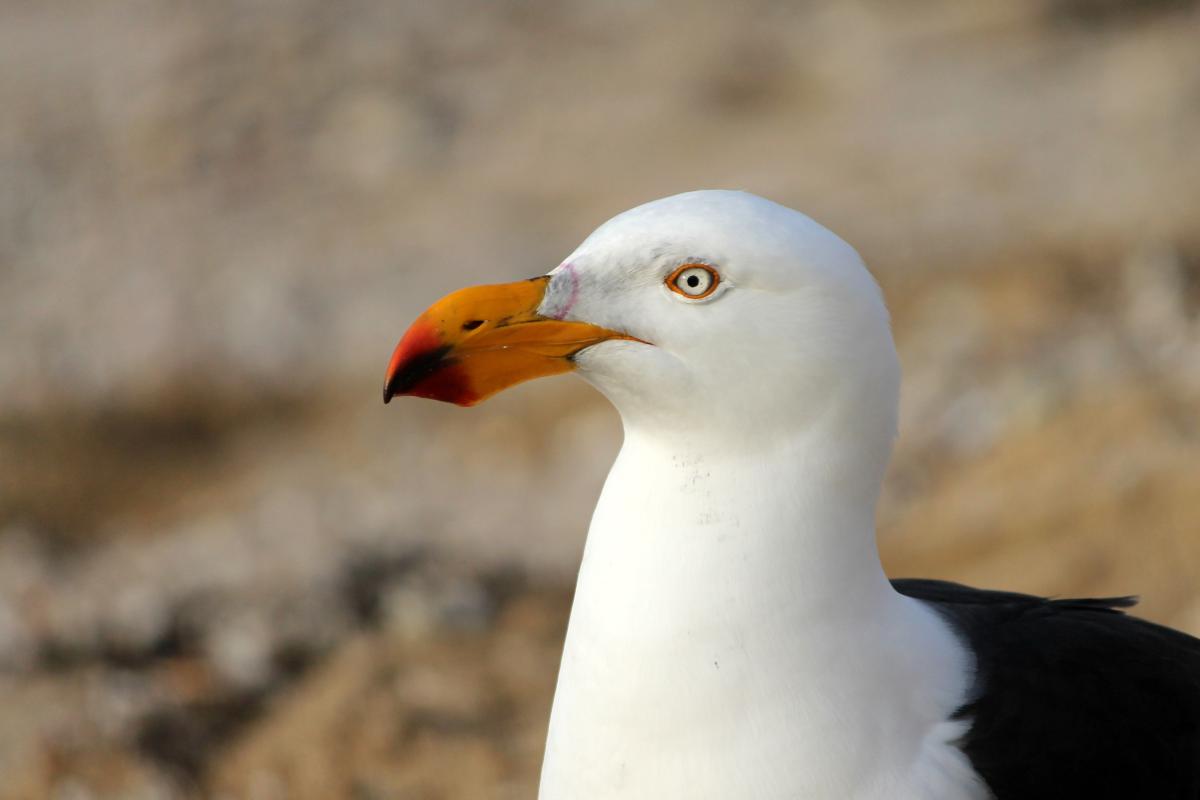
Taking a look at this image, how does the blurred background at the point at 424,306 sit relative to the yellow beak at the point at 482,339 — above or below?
above

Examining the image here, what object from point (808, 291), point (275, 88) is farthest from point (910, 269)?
point (808, 291)

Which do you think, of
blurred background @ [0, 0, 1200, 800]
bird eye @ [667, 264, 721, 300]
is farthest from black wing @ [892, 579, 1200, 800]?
blurred background @ [0, 0, 1200, 800]

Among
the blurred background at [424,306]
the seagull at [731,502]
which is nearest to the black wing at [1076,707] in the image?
the seagull at [731,502]

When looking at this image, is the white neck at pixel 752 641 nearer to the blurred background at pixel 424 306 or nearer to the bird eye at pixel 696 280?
the bird eye at pixel 696 280

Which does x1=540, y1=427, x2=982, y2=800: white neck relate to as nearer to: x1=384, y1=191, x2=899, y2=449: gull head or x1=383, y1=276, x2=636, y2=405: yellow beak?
x1=384, y1=191, x2=899, y2=449: gull head

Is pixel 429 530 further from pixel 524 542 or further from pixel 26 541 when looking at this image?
pixel 26 541

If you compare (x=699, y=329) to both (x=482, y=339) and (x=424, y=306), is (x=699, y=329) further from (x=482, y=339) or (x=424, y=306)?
(x=424, y=306)

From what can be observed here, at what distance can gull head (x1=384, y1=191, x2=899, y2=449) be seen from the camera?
2402mm

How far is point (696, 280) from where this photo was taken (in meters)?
2.43

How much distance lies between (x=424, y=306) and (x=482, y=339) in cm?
682

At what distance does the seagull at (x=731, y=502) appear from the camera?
2.41 m

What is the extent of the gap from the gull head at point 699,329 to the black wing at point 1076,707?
58 centimetres

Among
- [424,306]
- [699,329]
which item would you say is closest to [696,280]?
[699,329]

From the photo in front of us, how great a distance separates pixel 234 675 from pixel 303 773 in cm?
78
